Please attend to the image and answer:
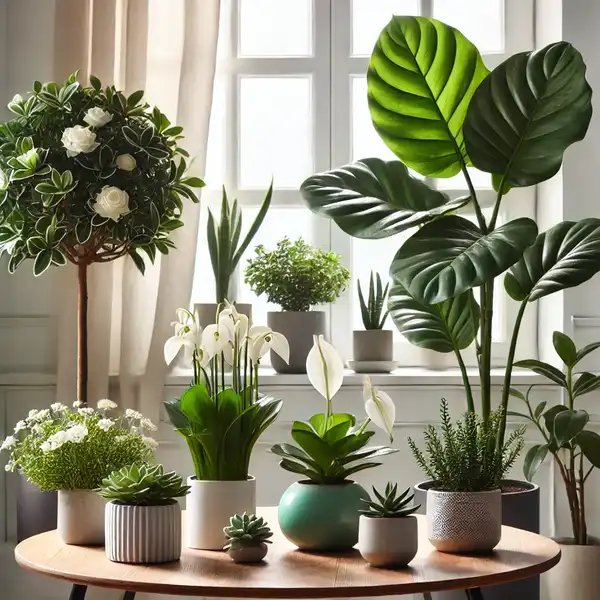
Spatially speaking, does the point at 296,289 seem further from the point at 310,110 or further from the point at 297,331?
the point at 310,110

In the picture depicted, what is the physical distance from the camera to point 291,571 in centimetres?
154

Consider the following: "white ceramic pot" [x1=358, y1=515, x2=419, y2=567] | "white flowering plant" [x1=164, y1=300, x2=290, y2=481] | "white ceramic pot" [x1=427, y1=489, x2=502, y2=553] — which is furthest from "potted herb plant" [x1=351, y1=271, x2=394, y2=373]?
"white ceramic pot" [x1=358, y1=515, x2=419, y2=567]

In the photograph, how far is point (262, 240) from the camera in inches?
129

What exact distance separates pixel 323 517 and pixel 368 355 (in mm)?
1335

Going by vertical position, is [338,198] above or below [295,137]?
below

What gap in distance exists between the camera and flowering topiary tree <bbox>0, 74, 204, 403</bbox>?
7.64 feet

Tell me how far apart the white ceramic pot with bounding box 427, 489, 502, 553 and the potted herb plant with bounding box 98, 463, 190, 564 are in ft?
1.50

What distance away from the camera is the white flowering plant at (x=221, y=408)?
1.73 metres

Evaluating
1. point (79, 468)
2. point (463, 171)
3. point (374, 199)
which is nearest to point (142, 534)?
point (79, 468)

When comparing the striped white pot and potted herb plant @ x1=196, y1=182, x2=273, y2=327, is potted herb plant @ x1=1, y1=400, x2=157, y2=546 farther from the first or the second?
potted herb plant @ x1=196, y1=182, x2=273, y2=327

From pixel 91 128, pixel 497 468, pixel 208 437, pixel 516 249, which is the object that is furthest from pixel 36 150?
pixel 497 468

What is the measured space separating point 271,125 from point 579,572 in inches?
70.2

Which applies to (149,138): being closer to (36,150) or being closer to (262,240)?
(36,150)

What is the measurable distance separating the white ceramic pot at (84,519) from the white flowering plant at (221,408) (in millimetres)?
206
